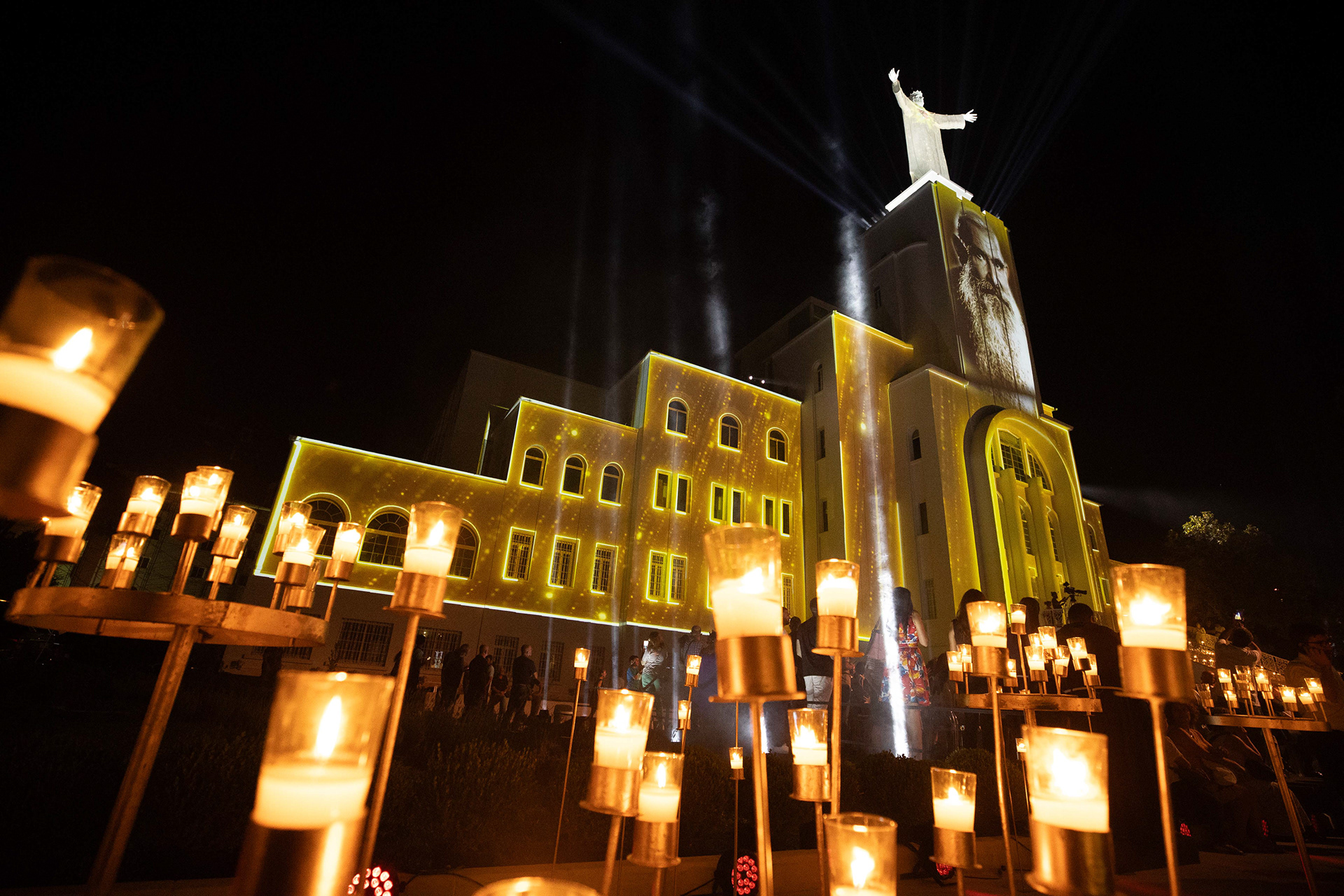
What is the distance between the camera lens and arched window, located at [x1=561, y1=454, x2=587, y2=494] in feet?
64.2

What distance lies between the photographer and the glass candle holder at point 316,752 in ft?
3.44

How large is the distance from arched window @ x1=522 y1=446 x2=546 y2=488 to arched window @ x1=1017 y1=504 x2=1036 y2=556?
17.8m

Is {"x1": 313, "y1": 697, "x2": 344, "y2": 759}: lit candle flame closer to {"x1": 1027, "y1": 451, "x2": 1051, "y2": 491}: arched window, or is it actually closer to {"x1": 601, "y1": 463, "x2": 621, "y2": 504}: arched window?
{"x1": 601, "y1": 463, "x2": 621, "y2": 504}: arched window

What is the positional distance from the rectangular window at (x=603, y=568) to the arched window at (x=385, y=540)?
5624 mm

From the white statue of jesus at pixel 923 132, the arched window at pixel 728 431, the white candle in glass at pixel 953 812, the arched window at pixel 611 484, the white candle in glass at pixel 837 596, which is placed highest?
the white statue of jesus at pixel 923 132

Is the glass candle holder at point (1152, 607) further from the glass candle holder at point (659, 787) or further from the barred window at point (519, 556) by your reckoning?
the barred window at point (519, 556)

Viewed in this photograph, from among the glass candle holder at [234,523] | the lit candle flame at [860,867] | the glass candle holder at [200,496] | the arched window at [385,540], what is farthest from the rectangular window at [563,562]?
the lit candle flame at [860,867]

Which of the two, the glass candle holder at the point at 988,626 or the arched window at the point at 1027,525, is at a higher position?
the arched window at the point at 1027,525

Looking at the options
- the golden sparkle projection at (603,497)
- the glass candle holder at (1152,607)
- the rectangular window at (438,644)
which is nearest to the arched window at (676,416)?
the golden sparkle projection at (603,497)

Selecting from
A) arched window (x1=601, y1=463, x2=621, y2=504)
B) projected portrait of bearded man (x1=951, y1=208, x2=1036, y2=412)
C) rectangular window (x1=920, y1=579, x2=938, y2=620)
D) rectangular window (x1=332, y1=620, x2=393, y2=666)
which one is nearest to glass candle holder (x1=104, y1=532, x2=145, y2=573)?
rectangular window (x1=332, y1=620, x2=393, y2=666)

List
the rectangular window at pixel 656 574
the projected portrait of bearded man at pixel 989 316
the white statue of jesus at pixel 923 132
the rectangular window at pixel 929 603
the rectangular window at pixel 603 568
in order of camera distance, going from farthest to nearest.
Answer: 1. the white statue of jesus at pixel 923 132
2. the projected portrait of bearded man at pixel 989 316
3. the rectangular window at pixel 929 603
4. the rectangular window at pixel 656 574
5. the rectangular window at pixel 603 568

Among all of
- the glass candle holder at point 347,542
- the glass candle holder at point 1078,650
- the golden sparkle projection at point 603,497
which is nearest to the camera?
the glass candle holder at point 347,542

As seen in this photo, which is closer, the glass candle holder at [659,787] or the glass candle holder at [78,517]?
the glass candle holder at [659,787]

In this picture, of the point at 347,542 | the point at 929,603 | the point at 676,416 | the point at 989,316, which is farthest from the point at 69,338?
the point at 989,316
